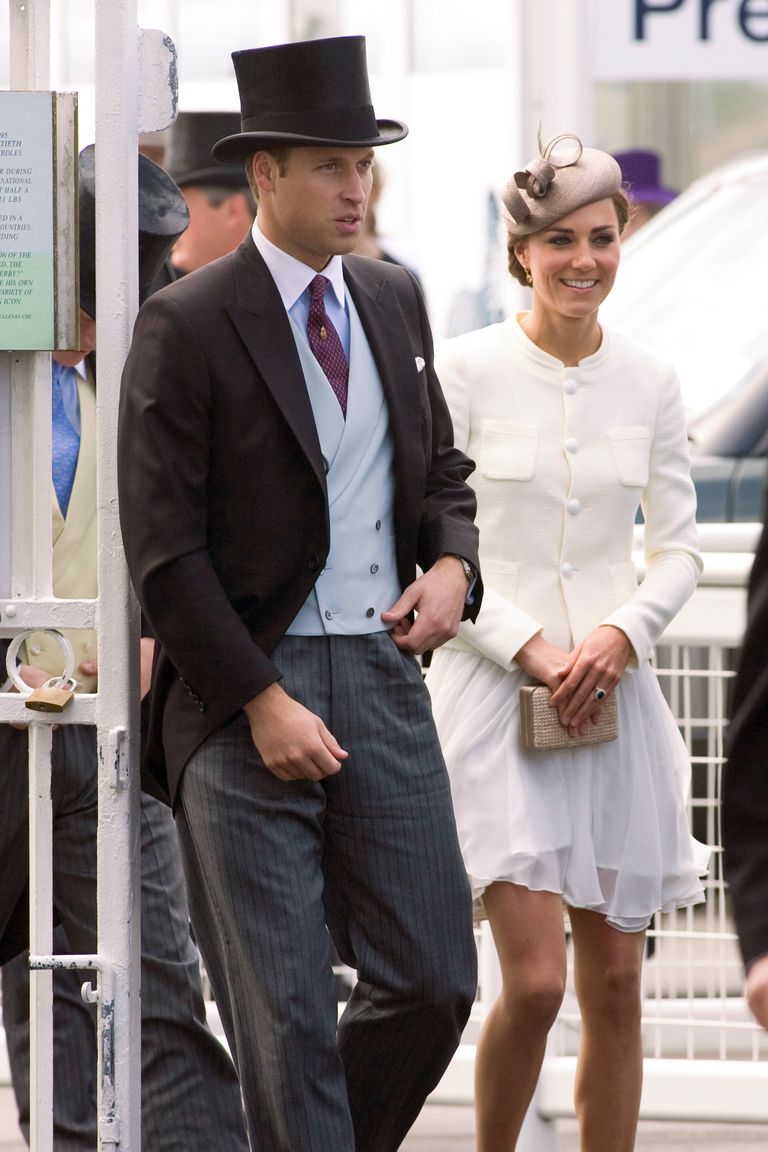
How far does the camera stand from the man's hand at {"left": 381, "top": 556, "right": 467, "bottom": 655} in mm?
3219

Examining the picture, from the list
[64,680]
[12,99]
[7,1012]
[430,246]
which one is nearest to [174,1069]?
[7,1012]

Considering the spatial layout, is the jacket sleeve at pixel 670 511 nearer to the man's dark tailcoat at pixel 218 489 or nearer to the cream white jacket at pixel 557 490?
the cream white jacket at pixel 557 490

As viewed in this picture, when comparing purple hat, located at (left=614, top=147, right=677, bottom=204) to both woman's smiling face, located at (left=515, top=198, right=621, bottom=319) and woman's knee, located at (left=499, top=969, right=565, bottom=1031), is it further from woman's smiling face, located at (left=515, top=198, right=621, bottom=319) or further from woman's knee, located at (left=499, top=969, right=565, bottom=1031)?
woman's knee, located at (left=499, top=969, right=565, bottom=1031)

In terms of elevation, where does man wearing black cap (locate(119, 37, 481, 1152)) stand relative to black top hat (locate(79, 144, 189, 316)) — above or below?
below

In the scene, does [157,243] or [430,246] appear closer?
[157,243]

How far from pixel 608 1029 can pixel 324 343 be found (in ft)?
4.42

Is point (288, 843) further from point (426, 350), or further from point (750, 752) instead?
point (750, 752)

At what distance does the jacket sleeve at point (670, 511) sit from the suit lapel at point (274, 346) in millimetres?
880

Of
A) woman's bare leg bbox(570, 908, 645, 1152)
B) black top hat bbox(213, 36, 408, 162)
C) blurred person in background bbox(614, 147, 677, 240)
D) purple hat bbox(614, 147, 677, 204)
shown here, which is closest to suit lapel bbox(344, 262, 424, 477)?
black top hat bbox(213, 36, 408, 162)

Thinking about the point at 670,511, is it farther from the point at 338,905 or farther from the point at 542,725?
the point at 338,905

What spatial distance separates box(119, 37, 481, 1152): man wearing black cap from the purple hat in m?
6.52

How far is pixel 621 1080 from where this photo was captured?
3.77m

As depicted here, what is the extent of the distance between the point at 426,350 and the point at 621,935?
42.6 inches

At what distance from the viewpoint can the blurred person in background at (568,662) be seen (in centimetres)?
369
